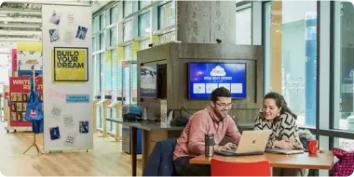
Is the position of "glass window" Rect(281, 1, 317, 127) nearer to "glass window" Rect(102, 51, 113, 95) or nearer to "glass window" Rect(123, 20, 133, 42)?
"glass window" Rect(123, 20, 133, 42)

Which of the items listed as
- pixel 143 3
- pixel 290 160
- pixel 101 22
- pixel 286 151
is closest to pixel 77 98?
pixel 143 3

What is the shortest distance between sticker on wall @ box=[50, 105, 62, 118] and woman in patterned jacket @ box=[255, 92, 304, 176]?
5.86m

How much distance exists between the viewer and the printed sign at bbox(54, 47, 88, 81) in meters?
9.92

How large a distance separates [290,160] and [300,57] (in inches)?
138

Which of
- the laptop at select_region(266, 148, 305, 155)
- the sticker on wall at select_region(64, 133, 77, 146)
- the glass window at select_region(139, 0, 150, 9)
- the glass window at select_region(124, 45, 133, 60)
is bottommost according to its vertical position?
the sticker on wall at select_region(64, 133, 77, 146)

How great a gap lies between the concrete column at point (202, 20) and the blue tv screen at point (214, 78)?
42cm

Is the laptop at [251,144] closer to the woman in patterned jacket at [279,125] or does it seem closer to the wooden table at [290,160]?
the wooden table at [290,160]

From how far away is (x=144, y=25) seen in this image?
41.3 feet

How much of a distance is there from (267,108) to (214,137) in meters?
0.59

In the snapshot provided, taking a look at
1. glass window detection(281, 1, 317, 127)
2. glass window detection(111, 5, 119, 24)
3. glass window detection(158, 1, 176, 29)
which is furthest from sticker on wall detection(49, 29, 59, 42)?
glass window detection(111, 5, 119, 24)

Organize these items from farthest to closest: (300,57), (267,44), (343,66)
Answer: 1. (267,44)
2. (300,57)
3. (343,66)

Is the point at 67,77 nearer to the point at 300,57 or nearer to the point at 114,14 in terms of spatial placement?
the point at 300,57

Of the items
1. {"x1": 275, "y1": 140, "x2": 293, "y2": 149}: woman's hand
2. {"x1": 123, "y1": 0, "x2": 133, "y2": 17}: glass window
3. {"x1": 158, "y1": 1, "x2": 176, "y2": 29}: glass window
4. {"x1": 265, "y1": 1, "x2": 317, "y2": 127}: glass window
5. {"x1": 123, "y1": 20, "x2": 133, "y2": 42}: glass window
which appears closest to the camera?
{"x1": 275, "y1": 140, "x2": 293, "y2": 149}: woman's hand

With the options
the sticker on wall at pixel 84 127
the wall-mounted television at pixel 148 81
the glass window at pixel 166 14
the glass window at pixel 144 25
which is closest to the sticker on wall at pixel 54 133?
the sticker on wall at pixel 84 127
